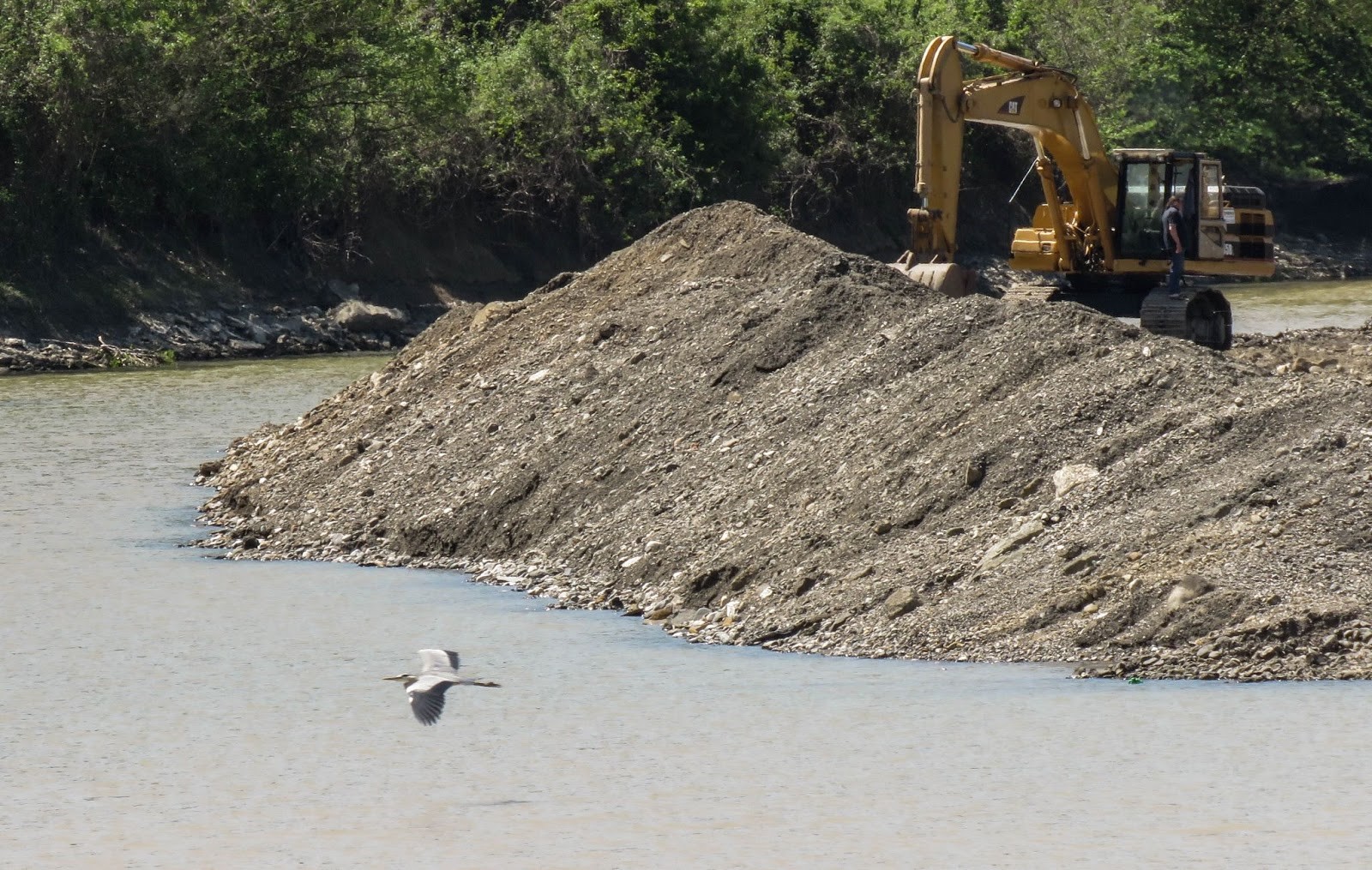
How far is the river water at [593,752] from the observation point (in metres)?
8.55

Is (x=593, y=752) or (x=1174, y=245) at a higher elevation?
(x=1174, y=245)

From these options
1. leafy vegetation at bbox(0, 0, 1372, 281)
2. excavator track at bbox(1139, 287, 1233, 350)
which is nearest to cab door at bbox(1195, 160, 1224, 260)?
excavator track at bbox(1139, 287, 1233, 350)

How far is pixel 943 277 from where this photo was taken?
20422 mm

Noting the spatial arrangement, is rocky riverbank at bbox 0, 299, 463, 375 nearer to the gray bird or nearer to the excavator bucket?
the excavator bucket

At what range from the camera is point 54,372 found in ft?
107

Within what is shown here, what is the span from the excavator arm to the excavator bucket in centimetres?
50

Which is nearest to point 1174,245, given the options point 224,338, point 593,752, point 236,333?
point 593,752

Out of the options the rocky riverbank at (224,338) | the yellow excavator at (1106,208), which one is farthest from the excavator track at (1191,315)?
the rocky riverbank at (224,338)

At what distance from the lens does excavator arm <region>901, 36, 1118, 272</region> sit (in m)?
21.5

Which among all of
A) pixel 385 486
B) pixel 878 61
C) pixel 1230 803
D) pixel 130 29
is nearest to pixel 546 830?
pixel 1230 803

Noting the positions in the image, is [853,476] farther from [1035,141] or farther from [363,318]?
[363,318]

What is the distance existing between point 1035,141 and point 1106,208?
4.15 feet

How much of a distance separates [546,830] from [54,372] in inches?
1017

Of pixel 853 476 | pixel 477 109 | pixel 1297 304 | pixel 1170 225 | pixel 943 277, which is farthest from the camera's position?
pixel 1297 304
